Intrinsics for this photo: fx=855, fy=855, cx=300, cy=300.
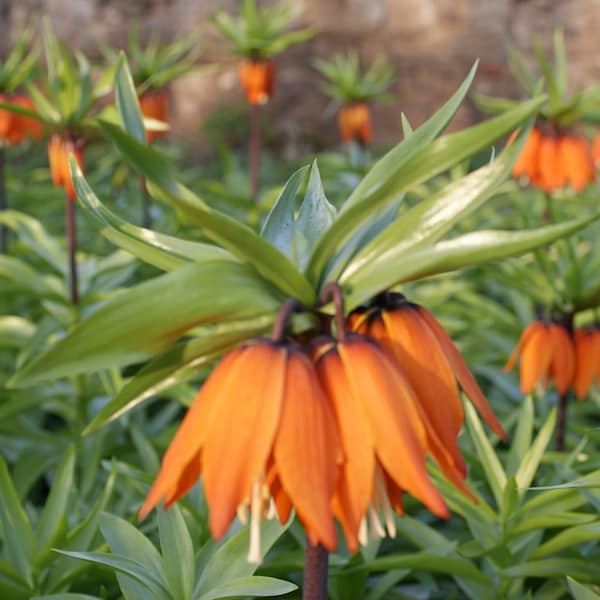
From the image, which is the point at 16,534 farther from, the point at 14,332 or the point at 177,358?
the point at 14,332

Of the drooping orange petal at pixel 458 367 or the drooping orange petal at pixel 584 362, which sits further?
the drooping orange petal at pixel 584 362

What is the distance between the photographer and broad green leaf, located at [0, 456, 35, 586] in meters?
1.00

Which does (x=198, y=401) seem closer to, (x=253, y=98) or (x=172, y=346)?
(x=172, y=346)

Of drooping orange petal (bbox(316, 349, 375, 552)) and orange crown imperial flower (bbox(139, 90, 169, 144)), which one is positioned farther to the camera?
orange crown imperial flower (bbox(139, 90, 169, 144))

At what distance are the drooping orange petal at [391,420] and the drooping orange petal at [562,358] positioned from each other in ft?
2.68

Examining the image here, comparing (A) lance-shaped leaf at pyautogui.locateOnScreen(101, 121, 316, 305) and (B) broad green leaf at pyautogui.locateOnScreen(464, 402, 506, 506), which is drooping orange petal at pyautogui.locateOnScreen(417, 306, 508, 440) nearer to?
(A) lance-shaped leaf at pyautogui.locateOnScreen(101, 121, 316, 305)

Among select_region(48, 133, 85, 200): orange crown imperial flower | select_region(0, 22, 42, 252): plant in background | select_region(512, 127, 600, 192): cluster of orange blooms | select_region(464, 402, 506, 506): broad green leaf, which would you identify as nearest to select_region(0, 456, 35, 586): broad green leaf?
select_region(464, 402, 506, 506): broad green leaf

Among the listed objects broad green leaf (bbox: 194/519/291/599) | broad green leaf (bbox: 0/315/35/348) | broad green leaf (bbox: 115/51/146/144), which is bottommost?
broad green leaf (bbox: 194/519/291/599)

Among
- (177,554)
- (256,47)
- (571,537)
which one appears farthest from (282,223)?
(256,47)

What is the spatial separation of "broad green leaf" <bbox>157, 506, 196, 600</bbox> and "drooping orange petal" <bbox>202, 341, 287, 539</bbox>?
0.36 meters

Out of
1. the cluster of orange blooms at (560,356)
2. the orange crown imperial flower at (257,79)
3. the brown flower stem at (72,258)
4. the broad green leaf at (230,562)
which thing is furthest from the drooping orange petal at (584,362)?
the orange crown imperial flower at (257,79)

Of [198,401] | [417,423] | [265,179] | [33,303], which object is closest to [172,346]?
[198,401]

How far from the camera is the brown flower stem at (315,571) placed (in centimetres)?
65

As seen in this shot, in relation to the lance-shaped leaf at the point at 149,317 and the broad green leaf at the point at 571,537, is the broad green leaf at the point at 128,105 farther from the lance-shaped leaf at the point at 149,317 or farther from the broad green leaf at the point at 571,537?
the broad green leaf at the point at 571,537
